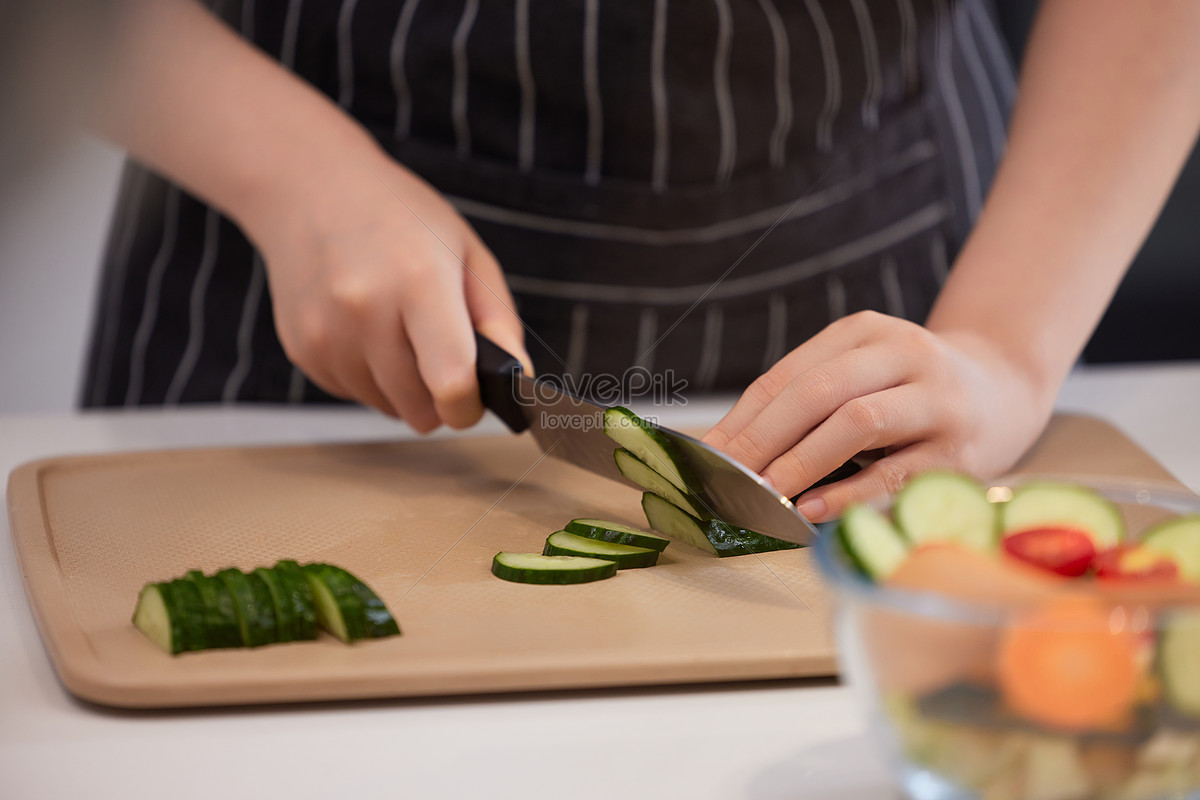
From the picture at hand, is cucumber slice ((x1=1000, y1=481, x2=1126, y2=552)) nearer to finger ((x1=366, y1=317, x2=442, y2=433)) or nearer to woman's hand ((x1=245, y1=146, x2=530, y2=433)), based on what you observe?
woman's hand ((x1=245, y1=146, x2=530, y2=433))

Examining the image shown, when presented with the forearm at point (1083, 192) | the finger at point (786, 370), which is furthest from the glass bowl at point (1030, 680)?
the forearm at point (1083, 192)

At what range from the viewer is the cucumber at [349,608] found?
98 centimetres

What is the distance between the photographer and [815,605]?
1077mm

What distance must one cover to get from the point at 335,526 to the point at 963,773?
0.94m

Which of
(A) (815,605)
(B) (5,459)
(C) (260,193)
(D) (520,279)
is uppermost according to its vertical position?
(C) (260,193)

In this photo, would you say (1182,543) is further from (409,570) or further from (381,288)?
(381,288)

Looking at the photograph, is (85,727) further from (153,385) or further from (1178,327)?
(1178,327)

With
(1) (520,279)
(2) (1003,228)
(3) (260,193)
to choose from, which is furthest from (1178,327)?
(3) (260,193)

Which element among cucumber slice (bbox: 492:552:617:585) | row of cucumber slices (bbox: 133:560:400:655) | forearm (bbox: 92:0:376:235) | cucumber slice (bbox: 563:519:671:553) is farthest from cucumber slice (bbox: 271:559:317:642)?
forearm (bbox: 92:0:376:235)

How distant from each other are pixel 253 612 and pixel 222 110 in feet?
3.32

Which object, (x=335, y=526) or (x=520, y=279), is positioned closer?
(x=335, y=526)

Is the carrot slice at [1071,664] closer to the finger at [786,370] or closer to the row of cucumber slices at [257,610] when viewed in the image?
the row of cucumber slices at [257,610]

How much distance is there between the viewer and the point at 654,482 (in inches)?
51.1

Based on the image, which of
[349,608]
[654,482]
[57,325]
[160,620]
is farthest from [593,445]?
[57,325]
